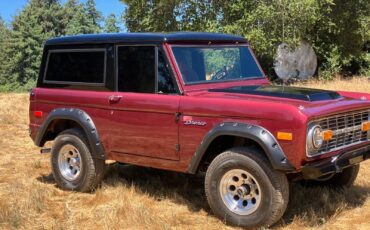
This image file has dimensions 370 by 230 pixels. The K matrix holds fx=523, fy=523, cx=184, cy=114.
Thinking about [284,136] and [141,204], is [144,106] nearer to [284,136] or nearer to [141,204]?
[141,204]

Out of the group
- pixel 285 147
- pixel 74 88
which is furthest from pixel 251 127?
pixel 74 88

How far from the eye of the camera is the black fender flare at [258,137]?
4.60 meters

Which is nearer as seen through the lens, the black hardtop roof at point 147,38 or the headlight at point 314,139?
the headlight at point 314,139

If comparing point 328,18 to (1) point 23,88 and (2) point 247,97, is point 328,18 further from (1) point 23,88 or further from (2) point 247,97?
(1) point 23,88

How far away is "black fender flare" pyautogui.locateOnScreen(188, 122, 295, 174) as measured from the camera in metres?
4.60

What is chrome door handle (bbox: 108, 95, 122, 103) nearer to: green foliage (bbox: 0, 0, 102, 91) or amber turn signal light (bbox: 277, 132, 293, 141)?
amber turn signal light (bbox: 277, 132, 293, 141)

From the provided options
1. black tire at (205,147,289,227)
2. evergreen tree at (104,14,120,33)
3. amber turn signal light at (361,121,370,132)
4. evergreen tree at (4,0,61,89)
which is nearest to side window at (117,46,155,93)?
black tire at (205,147,289,227)

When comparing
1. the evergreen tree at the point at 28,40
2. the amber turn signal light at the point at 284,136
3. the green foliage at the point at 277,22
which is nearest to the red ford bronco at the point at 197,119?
the amber turn signal light at the point at 284,136

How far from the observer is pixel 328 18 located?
80.9ft

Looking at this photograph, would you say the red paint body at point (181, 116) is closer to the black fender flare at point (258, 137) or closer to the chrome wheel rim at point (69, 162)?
the black fender flare at point (258, 137)

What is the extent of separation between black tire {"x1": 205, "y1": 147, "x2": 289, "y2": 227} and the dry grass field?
195 mm

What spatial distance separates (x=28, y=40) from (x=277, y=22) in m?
37.1

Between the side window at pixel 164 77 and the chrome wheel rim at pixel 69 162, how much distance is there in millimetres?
1609

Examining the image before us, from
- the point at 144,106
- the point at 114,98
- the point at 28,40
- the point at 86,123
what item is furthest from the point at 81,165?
the point at 28,40
